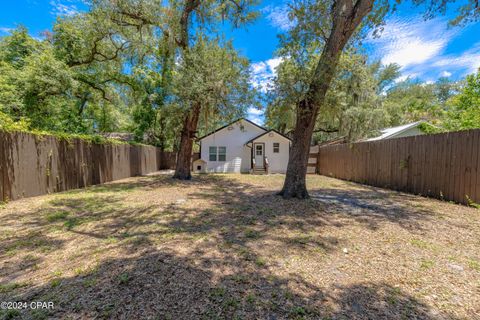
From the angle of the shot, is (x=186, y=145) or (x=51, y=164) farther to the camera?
(x=186, y=145)

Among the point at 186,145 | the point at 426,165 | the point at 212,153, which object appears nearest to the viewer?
the point at 426,165

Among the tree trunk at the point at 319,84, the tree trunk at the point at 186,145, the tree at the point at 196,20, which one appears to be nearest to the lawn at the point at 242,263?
the tree trunk at the point at 319,84

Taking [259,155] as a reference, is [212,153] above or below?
above

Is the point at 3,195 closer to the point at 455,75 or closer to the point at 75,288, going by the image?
the point at 75,288

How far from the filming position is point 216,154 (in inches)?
683

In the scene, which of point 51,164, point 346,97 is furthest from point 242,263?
point 346,97

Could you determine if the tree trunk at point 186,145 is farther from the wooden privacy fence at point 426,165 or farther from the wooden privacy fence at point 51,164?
→ the wooden privacy fence at point 426,165

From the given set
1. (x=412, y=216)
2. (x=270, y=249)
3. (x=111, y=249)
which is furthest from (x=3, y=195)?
(x=412, y=216)

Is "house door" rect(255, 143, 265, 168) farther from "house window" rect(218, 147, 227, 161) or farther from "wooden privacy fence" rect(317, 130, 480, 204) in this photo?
"wooden privacy fence" rect(317, 130, 480, 204)

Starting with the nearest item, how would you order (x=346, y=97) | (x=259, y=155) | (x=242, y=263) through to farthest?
1. (x=242, y=263)
2. (x=346, y=97)
3. (x=259, y=155)

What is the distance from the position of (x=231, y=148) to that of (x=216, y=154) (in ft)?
4.23

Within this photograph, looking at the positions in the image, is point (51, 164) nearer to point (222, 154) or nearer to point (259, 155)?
point (222, 154)

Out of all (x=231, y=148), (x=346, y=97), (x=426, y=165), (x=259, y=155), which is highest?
(x=346, y=97)

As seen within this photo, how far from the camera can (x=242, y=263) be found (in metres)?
Answer: 2.62
